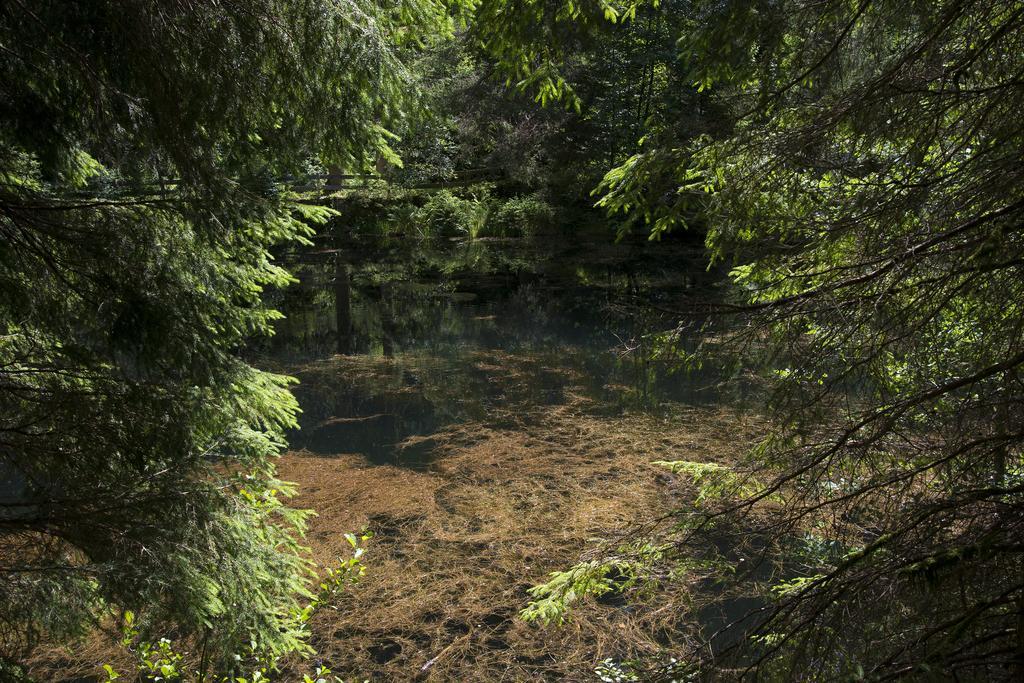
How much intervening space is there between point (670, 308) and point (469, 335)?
9743 millimetres

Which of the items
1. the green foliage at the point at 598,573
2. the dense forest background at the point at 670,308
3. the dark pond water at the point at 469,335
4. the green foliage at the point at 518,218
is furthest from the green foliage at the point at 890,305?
the green foliage at the point at 518,218

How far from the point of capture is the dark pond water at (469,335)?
318 inches

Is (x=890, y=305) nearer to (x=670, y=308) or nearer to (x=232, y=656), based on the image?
(x=670, y=308)

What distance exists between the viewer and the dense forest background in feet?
6.40

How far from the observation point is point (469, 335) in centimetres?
1195

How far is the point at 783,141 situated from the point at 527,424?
5782mm

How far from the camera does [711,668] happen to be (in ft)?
6.81

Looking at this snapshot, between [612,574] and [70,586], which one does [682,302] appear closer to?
[70,586]

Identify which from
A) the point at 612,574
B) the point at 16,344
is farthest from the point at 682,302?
the point at 612,574

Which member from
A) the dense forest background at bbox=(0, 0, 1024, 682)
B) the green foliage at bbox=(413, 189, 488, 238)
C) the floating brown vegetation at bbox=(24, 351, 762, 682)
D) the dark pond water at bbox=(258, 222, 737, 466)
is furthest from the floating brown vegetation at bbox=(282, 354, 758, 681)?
the green foliage at bbox=(413, 189, 488, 238)

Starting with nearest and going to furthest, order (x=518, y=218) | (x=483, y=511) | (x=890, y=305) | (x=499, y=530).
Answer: (x=890, y=305) < (x=499, y=530) < (x=483, y=511) < (x=518, y=218)

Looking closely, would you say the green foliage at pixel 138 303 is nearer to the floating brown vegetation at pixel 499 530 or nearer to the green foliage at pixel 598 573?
the green foliage at pixel 598 573

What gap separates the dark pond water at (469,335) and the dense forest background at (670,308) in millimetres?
570

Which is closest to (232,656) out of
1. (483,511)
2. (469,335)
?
(483,511)
